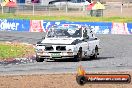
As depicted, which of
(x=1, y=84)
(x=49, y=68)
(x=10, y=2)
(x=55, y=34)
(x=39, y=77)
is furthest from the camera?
(x=10, y=2)

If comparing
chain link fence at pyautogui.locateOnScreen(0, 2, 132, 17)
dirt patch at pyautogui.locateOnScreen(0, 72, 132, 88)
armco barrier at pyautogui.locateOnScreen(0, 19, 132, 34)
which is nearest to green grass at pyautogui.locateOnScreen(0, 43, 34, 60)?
dirt patch at pyautogui.locateOnScreen(0, 72, 132, 88)

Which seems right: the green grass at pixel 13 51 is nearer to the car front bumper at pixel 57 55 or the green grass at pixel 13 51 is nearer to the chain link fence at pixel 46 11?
the car front bumper at pixel 57 55

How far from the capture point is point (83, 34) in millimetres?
23969

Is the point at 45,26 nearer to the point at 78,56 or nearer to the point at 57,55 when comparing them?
the point at 78,56

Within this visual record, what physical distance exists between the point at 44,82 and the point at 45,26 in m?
31.5

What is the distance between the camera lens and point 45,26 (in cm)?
4709

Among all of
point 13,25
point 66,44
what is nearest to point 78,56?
point 66,44

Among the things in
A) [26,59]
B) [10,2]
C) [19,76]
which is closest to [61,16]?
[10,2]

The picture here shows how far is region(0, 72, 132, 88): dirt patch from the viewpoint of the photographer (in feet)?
49.2

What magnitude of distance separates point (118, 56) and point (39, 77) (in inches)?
402

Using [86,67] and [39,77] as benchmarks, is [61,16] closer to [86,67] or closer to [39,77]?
[86,67]

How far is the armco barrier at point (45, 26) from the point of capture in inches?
1774

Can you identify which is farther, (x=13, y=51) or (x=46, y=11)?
(x=46, y=11)

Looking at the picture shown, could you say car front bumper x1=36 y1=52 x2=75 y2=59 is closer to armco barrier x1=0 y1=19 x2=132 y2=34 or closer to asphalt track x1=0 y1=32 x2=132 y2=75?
asphalt track x1=0 y1=32 x2=132 y2=75
